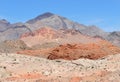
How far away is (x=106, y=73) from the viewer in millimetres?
21000

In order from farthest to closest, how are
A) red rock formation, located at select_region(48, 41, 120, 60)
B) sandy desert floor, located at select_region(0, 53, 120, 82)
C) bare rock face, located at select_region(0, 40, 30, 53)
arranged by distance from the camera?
bare rock face, located at select_region(0, 40, 30, 53) < red rock formation, located at select_region(48, 41, 120, 60) < sandy desert floor, located at select_region(0, 53, 120, 82)

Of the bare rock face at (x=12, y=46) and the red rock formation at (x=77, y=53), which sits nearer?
the red rock formation at (x=77, y=53)

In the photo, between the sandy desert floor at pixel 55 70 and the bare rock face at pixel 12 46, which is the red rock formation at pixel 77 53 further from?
the bare rock face at pixel 12 46

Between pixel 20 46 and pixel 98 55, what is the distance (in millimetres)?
46989

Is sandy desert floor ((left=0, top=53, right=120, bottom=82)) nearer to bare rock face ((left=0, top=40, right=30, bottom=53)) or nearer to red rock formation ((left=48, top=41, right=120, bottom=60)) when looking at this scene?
red rock formation ((left=48, top=41, right=120, bottom=60))

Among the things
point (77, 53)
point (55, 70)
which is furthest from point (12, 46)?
point (55, 70)

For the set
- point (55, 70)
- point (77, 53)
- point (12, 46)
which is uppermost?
point (12, 46)

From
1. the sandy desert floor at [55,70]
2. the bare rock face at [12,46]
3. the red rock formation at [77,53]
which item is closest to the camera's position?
the sandy desert floor at [55,70]

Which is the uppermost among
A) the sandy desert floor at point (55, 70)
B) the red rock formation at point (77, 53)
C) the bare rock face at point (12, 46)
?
the bare rock face at point (12, 46)

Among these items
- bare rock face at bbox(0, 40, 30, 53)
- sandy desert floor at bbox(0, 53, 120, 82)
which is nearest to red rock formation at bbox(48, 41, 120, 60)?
sandy desert floor at bbox(0, 53, 120, 82)

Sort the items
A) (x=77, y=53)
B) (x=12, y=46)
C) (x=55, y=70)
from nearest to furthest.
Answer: (x=55, y=70) < (x=77, y=53) < (x=12, y=46)

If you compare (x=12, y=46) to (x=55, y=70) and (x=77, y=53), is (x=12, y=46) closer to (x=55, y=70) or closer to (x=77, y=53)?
(x=77, y=53)

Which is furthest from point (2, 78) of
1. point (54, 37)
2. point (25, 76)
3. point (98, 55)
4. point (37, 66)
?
point (54, 37)

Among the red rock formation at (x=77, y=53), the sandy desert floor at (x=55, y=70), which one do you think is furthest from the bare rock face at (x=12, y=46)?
the sandy desert floor at (x=55, y=70)
